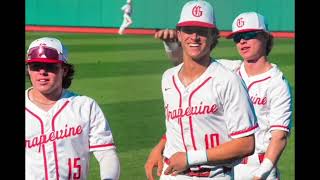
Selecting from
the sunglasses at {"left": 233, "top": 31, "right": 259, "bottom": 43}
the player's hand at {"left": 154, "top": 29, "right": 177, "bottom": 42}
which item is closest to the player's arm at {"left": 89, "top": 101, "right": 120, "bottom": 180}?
the player's hand at {"left": 154, "top": 29, "right": 177, "bottom": 42}

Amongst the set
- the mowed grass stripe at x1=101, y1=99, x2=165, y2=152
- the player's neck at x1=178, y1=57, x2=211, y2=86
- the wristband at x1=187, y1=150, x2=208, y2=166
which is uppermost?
the player's neck at x1=178, y1=57, x2=211, y2=86

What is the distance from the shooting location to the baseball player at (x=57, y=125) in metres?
4.12

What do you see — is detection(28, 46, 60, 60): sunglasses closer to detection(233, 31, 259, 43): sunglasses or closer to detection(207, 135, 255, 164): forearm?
detection(207, 135, 255, 164): forearm

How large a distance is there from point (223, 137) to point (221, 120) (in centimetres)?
9

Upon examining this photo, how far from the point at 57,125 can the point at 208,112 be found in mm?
825

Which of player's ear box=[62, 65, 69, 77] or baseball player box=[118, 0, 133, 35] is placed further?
baseball player box=[118, 0, 133, 35]

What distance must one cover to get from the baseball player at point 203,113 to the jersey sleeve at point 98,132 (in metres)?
0.37

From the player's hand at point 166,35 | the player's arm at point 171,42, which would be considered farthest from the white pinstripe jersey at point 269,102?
the player's hand at point 166,35

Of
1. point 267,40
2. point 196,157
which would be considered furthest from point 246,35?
point 196,157

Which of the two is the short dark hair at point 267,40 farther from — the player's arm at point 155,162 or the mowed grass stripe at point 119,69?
the mowed grass stripe at point 119,69

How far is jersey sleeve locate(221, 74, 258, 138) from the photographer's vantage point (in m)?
4.08

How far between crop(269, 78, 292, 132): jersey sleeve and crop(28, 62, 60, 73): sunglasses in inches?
63.9
